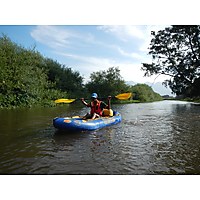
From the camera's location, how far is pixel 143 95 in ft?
139

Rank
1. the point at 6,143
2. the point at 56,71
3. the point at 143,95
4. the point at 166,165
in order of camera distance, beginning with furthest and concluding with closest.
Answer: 1. the point at 143,95
2. the point at 56,71
3. the point at 6,143
4. the point at 166,165

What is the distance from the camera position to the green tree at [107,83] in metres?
36.2

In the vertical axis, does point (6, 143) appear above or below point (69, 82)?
below

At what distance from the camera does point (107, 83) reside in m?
36.3

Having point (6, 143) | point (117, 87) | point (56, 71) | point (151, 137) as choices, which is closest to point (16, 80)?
point (56, 71)

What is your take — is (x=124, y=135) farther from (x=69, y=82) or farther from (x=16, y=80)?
(x=69, y=82)

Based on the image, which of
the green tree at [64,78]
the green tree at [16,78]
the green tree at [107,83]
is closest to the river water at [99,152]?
the green tree at [16,78]

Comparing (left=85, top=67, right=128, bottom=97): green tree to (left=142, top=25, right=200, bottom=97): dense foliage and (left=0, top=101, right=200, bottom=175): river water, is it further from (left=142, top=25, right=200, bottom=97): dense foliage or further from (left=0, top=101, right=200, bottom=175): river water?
(left=0, top=101, right=200, bottom=175): river water

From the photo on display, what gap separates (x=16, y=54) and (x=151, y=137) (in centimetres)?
1631

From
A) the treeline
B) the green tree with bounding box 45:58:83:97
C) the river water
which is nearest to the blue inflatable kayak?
the river water

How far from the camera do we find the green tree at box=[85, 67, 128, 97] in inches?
1423

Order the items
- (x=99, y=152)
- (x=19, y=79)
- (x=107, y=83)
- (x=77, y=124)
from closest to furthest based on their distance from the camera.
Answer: (x=99, y=152) < (x=77, y=124) < (x=19, y=79) < (x=107, y=83)

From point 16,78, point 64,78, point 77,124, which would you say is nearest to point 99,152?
point 77,124

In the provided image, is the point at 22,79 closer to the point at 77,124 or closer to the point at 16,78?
the point at 16,78
